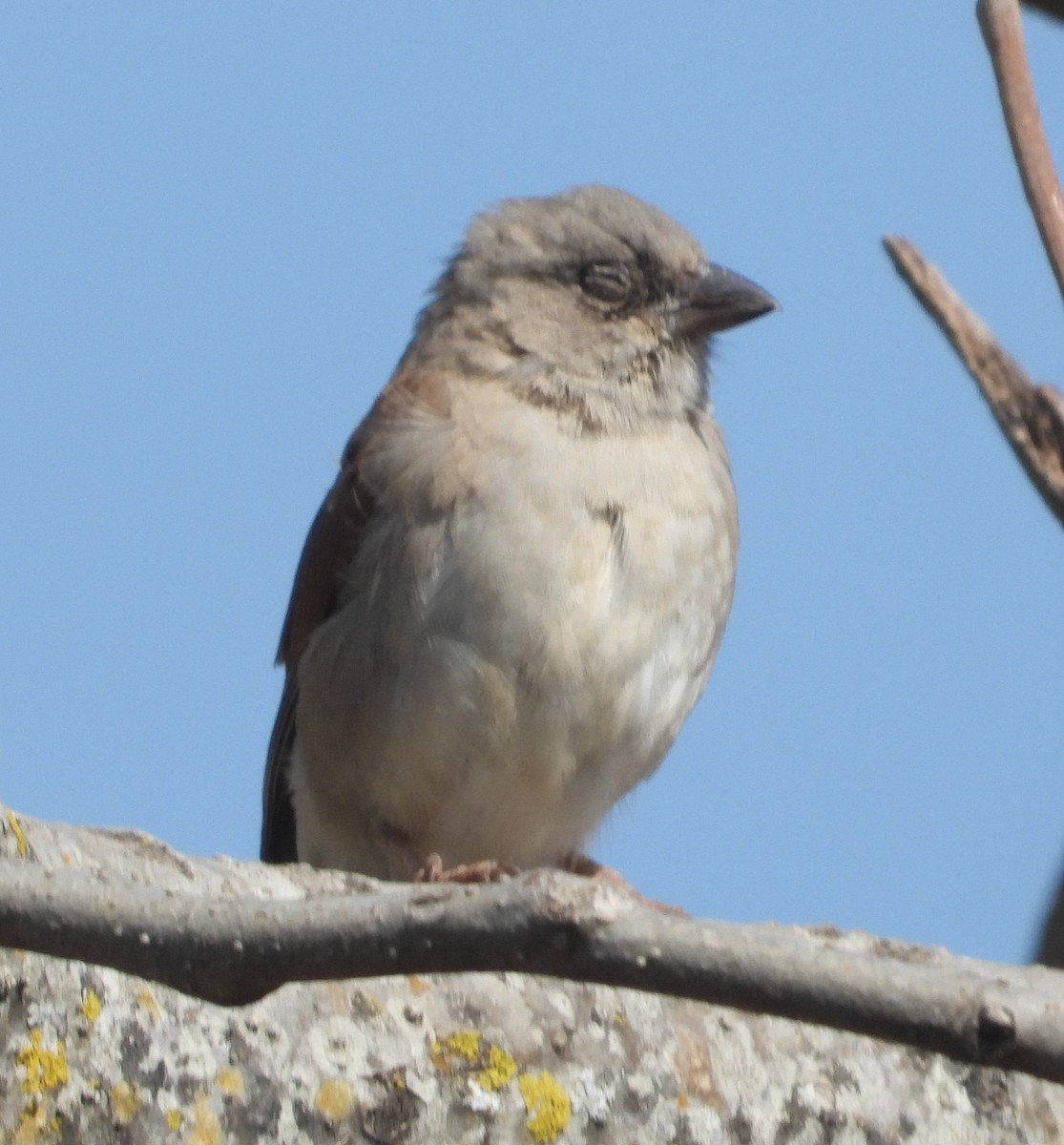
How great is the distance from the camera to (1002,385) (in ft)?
14.4

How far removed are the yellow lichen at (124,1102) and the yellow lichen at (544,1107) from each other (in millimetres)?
752

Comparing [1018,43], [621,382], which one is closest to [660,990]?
[1018,43]

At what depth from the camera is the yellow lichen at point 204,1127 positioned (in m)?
3.04

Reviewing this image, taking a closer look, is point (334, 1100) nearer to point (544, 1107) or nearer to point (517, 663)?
point (544, 1107)

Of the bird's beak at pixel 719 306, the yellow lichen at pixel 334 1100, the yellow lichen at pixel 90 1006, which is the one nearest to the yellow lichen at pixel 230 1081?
the yellow lichen at pixel 334 1100

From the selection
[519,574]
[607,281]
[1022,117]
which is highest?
[1022,117]

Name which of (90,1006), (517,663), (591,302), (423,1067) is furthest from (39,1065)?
(591,302)

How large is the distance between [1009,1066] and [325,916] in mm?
774

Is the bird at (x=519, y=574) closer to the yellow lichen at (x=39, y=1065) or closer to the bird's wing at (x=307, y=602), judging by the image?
the bird's wing at (x=307, y=602)

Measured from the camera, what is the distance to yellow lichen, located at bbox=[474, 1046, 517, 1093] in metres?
3.39

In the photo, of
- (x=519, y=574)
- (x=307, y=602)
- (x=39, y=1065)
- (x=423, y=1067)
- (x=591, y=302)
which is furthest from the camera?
(x=591, y=302)

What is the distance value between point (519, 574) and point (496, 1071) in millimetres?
1608

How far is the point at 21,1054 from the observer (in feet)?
9.65

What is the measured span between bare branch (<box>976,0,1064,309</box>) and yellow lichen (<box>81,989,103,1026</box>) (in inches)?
84.1
